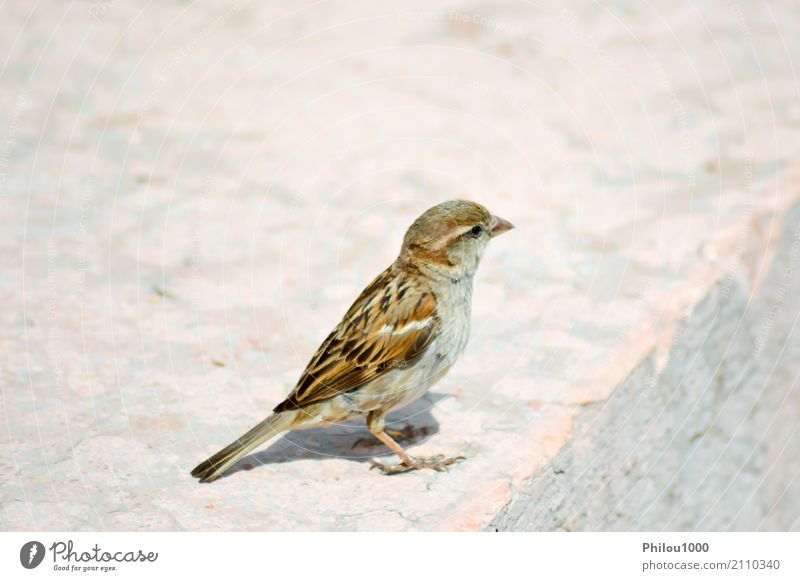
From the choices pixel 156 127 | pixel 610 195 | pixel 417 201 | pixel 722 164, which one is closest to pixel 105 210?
pixel 156 127

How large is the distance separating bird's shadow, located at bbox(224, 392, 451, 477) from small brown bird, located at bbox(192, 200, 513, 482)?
23cm

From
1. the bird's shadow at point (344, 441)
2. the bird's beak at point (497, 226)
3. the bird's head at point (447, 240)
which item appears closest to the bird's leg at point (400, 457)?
the bird's shadow at point (344, 441)

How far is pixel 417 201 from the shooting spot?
8.64m

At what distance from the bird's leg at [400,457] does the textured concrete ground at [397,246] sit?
0.28 ft

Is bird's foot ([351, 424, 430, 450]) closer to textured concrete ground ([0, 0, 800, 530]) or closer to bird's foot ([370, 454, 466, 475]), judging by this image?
textured concrete ground ([0, 0, 800, 530])

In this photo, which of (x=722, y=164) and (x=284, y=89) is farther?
(x=284, y=89)

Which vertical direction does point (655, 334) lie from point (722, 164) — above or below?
below

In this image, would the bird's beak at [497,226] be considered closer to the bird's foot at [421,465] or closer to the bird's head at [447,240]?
the bird's head at [447,240]

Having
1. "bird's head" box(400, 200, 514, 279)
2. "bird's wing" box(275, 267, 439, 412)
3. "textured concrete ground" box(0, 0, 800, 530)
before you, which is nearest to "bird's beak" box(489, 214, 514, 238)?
"bird's head" box(400, 200, 514, 279)

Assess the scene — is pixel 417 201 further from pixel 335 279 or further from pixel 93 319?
pixel 93 319

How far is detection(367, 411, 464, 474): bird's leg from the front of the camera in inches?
234

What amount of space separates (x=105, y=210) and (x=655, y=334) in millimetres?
4566
